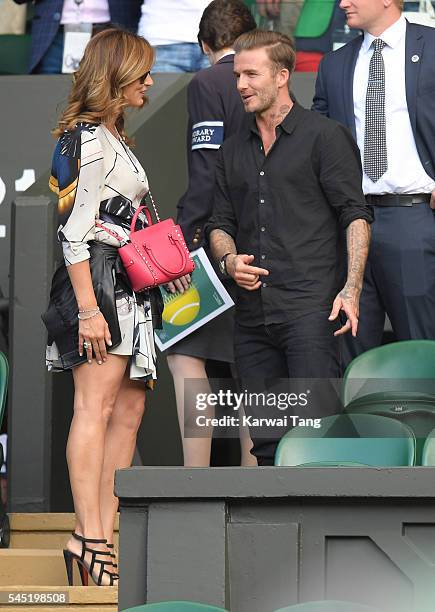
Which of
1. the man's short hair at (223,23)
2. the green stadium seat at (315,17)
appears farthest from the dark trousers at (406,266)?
the green stadium seat at (315,17)

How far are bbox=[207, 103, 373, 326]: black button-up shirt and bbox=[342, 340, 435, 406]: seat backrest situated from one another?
297 millimetres

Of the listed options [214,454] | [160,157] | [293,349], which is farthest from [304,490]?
[160,157]

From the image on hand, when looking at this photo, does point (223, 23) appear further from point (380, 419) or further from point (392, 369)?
point (380, 419)

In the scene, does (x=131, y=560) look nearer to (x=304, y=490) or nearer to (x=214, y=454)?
(x=304, y=490)

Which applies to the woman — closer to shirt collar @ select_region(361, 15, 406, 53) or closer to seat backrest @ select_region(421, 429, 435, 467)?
seat backrest @ select_region(421, 429, 435, 467)

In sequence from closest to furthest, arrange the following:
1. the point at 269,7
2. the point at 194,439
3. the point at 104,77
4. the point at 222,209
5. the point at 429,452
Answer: the point at 429,452 < the point at 104,77 < the point at 222,209 < the point at 194,439 < the point at 269,7

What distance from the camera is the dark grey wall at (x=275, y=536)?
3.65 m

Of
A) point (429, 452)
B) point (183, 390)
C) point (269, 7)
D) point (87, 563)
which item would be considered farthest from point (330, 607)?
point (269, 7)

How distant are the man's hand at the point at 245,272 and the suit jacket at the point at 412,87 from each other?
34.4 inches

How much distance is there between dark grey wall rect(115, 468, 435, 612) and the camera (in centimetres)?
365

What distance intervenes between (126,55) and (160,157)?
250 centimetres

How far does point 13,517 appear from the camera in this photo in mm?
5395

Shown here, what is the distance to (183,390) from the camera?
5.41 meters

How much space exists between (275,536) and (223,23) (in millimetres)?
2456
